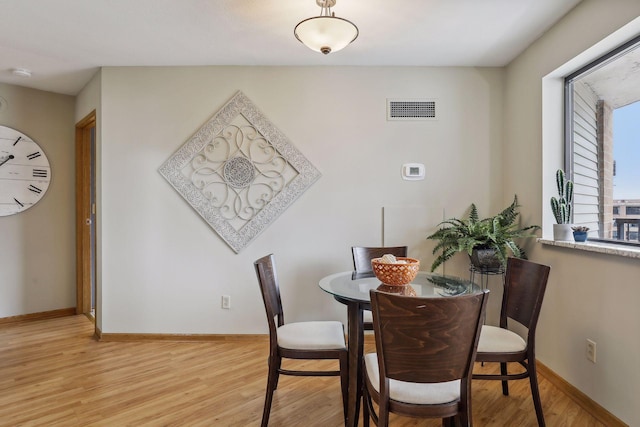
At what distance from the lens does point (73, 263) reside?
4.00m

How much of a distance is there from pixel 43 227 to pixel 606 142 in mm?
4996

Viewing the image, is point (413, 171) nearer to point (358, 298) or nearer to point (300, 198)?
point (300, 198)

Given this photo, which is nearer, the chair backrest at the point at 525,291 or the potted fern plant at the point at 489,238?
the chair backrest at the point at 525,291

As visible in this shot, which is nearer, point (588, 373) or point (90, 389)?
point (588, 373)

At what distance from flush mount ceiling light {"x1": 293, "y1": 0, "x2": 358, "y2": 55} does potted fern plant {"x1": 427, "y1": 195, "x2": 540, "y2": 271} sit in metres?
1.59

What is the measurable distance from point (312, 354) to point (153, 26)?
2.33 m

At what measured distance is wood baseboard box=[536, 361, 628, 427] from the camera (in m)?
1.91

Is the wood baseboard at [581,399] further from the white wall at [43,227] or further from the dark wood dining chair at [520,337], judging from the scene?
the white wall at [43,227]

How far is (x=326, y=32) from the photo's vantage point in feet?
6.14

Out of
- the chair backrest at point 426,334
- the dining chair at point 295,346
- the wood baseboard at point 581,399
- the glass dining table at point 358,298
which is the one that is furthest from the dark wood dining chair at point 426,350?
the wood baseboard at point 581,399

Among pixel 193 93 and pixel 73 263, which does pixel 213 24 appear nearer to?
pixel 193 93

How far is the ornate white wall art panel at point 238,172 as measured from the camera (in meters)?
3.09

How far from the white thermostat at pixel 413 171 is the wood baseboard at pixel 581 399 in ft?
5.45

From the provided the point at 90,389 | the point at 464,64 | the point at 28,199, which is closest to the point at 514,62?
the point at 464,64
